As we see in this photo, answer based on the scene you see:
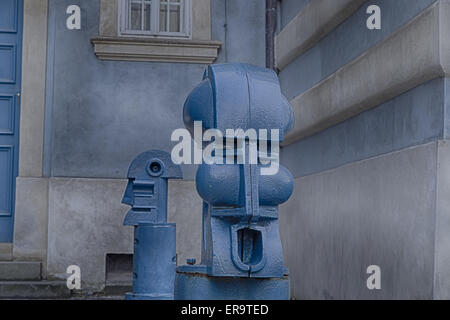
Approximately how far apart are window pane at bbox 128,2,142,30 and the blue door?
1.20 meters

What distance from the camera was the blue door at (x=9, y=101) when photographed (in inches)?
308

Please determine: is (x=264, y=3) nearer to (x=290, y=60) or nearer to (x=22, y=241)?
(x=290, y=60)

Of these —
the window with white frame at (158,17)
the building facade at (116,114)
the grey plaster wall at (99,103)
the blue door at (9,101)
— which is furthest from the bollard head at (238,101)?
the blue door at (9,101)

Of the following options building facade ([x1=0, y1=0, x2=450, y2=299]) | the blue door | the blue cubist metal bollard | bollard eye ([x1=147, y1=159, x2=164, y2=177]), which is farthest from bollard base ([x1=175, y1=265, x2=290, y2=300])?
the blue door

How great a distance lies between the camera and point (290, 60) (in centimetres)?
771

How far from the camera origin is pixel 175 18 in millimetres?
8062

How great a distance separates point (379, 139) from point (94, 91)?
363cm

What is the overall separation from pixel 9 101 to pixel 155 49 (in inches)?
65.3

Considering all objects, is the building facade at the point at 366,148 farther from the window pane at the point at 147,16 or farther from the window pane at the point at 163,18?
the window pane at the point at 147,16

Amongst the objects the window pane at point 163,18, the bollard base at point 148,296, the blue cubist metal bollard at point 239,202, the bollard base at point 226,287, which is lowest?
the bollard base at point 148,296

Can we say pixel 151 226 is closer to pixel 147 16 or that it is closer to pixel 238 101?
pixel 238 101

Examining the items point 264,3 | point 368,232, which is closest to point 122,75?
point 264,3

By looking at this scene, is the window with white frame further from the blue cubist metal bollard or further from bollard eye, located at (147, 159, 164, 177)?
the blue cubist metal bollard

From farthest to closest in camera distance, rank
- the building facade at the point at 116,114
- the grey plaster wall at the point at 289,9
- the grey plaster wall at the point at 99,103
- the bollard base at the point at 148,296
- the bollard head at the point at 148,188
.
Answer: the grey plaster wall at the point at 99,103
the grey plaster wall at the point at 289,9
the building facade at the point at 116,114
the bollard head at the point at 148,188
the bollard base at the point at 148,296
